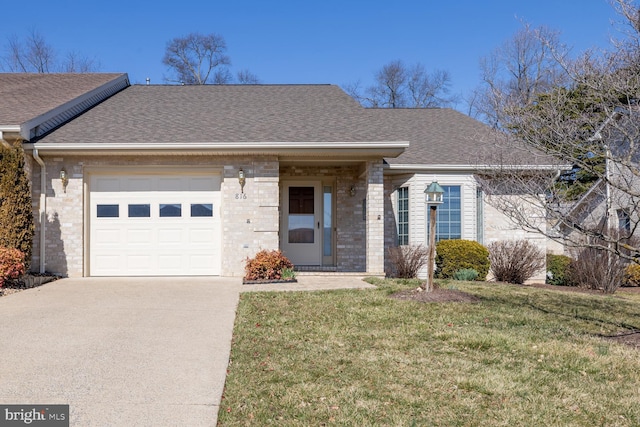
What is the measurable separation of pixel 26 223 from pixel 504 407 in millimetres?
9856

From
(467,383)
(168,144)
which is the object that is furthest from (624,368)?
(168,144)

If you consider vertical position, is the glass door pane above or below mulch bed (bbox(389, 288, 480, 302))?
above

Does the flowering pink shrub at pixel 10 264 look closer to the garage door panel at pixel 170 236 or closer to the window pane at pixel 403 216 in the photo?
the garage door panel at pixel 170 236

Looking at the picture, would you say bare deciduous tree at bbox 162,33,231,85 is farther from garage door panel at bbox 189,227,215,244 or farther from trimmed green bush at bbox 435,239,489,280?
trimmed green bush at bbox 435,239,489,280

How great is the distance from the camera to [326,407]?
3900 mm

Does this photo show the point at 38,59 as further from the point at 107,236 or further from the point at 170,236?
the point at 170,236

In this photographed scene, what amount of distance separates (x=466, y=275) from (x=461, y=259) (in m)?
0.56

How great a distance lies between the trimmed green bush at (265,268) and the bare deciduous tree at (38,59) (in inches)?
934

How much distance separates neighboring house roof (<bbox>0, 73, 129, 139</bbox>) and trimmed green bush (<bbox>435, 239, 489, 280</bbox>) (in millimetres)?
9958

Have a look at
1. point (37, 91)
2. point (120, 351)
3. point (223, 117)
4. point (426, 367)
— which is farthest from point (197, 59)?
point (426, 367)

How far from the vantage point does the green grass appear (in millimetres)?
3805

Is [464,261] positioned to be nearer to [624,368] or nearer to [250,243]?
[250,243]

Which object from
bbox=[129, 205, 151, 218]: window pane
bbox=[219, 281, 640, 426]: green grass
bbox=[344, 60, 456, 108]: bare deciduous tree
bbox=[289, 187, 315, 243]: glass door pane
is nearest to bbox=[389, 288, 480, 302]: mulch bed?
bbox=[219, 281, 640, 426]: green grass

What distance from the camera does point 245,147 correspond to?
435 inches
